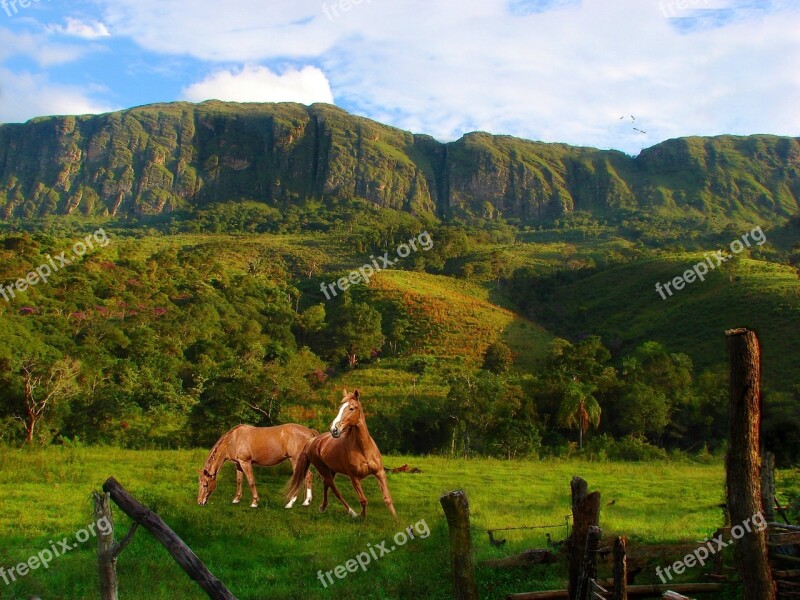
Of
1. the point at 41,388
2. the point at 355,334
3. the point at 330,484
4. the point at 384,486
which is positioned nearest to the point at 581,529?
the point at 384,486

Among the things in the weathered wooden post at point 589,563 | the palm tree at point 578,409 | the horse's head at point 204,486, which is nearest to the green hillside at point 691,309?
the palm tree at point 578,409

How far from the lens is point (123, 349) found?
47438 mm

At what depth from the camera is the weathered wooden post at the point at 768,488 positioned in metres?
9.27

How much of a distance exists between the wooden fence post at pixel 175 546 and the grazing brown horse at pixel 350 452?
419 cm

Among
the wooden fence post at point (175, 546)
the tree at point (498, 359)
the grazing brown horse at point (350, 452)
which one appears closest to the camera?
the wooden fence post at point (175, 546)

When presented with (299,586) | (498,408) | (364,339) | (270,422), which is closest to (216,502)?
(299,586)

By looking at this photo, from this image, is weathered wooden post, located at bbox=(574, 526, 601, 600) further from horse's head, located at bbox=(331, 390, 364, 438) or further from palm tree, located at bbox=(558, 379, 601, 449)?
palm tree, located at bbox=(558, 379, 601, 449)

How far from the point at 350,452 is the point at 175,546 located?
5.38 meters

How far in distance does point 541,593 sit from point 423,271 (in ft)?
307

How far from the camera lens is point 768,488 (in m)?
9.48

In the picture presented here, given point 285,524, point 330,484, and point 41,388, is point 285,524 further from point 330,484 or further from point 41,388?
point 41,388

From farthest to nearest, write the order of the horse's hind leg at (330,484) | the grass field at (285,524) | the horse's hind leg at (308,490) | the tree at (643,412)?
the tree at (643,412), the horse's hind leg at (308,490), the horse's hind leg at (330,484), the grass field at (285,524)

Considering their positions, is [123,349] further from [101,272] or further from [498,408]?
[498,408]

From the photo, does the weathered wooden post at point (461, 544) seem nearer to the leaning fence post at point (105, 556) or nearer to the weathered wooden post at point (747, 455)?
the weathered wooden post at point (747, 455)
